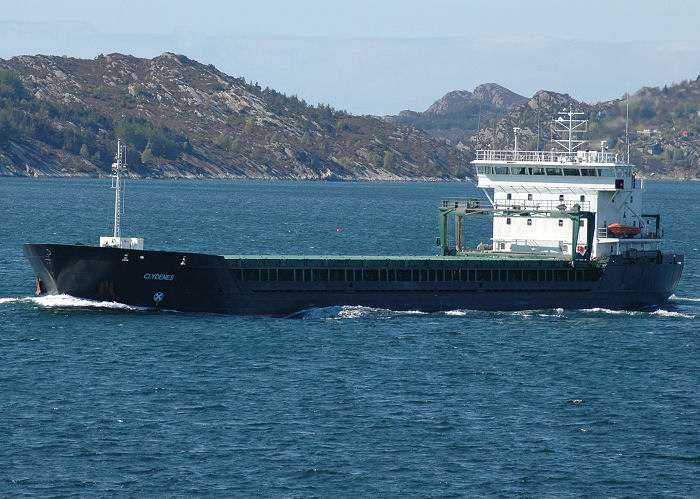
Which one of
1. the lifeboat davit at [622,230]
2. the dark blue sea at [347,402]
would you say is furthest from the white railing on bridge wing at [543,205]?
the dark blue sea at [347,402]

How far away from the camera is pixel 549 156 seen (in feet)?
225

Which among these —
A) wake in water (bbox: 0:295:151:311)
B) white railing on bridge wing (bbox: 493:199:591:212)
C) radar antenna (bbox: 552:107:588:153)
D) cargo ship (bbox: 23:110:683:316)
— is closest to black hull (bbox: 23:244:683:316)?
cargo ship (bbox: 23:110:683:316)

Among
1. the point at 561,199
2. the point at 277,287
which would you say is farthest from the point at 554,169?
the point at 277,287

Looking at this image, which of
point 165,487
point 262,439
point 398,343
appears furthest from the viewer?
point 398,343

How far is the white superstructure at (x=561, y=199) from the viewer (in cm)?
6506

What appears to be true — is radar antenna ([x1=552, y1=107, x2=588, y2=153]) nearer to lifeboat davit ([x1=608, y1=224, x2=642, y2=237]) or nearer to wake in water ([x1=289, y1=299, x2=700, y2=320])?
lifeboat davit ([x1=608, y1=224, x2=642, y2=237])

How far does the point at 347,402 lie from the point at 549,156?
32683 mm

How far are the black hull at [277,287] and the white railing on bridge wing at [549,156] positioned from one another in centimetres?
668

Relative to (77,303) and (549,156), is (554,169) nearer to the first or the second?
(549,156)

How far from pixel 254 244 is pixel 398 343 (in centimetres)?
5495

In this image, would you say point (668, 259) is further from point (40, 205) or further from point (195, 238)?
point (40, 205)

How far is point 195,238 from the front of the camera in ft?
368

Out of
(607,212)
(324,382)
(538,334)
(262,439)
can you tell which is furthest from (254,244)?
(262,439)

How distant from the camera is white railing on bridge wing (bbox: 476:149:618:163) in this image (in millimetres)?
66125
